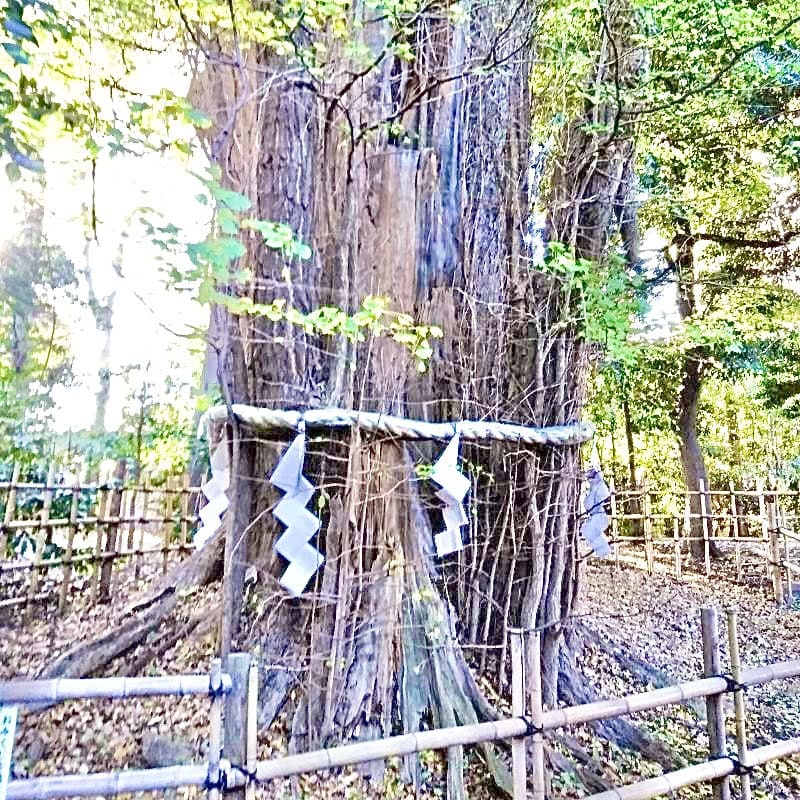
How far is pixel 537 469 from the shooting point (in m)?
3.05

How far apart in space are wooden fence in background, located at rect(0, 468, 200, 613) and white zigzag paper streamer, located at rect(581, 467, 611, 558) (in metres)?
3.56

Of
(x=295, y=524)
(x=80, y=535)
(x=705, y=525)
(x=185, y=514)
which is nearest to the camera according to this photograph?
(x=295, y=524)

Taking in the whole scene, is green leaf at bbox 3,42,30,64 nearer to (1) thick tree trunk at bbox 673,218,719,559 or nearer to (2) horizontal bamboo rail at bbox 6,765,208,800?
(2) horizontal bamboo rail at bbox 6,765,208,800

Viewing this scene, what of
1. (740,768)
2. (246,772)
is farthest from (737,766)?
(246,772)

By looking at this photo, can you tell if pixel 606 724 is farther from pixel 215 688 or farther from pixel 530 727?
pixel 215 688

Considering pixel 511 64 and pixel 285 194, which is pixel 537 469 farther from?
pixel 511 64

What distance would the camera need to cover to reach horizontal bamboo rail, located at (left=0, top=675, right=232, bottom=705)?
150 cm

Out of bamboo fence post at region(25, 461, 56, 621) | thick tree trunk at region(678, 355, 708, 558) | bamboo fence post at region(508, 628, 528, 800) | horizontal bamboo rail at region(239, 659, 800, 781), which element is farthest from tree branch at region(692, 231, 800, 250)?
bamboo fence post at region(25, 461, 56, 621)

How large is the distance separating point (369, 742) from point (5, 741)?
0.96m

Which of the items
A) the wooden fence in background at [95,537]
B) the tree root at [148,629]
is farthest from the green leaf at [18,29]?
the wooden fence in background at [95,537]

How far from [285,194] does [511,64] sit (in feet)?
5.21

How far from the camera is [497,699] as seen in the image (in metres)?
2.84

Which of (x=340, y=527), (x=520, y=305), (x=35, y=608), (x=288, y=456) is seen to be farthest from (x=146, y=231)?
(x=35, y=608)

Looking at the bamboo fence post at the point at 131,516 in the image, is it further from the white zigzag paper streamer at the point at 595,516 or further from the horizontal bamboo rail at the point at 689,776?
the horizontal bamboo rail at the point at 689,776
